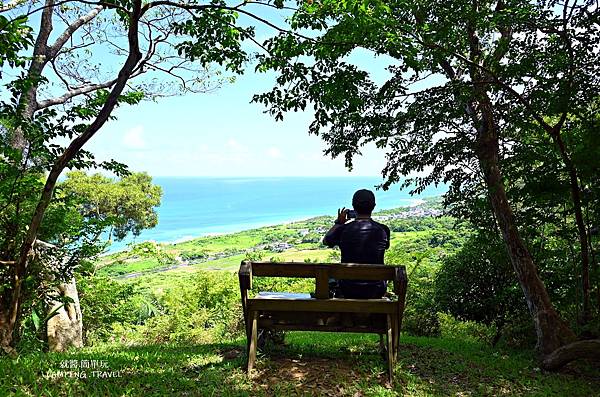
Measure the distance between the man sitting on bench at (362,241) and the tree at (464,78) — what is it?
149cm

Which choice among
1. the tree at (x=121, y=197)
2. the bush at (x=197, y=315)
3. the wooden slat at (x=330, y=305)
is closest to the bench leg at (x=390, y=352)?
the wooden slat at (x=330, y=305)

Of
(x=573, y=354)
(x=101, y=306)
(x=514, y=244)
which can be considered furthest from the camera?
(x=101, y=306)

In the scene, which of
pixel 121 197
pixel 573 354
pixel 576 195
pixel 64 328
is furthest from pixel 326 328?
pixel 121 197

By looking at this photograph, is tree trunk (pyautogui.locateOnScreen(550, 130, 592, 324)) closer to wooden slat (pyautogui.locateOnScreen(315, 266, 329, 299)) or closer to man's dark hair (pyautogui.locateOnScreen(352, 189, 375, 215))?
man's dark hair (pyautogui.locateOnScreen(352, 189, 375, 215))

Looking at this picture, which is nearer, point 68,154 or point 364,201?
point 364,201

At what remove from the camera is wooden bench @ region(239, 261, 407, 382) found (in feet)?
14.4

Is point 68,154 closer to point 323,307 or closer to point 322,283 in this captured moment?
point 322,283

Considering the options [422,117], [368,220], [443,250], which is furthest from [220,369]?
[443,250]

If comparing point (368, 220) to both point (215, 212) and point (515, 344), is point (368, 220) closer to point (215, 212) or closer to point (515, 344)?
point (515, 344)

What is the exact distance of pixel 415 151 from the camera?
8.02m

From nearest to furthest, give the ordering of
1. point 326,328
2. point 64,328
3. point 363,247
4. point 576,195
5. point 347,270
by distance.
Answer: point 347,270, point 326,328, point 363,247, point 576,195, point 64,328

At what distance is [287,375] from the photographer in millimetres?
4301

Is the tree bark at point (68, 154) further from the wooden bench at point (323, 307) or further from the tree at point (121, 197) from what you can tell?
the tree at point (121, 197)

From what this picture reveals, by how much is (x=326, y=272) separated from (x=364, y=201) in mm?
845
